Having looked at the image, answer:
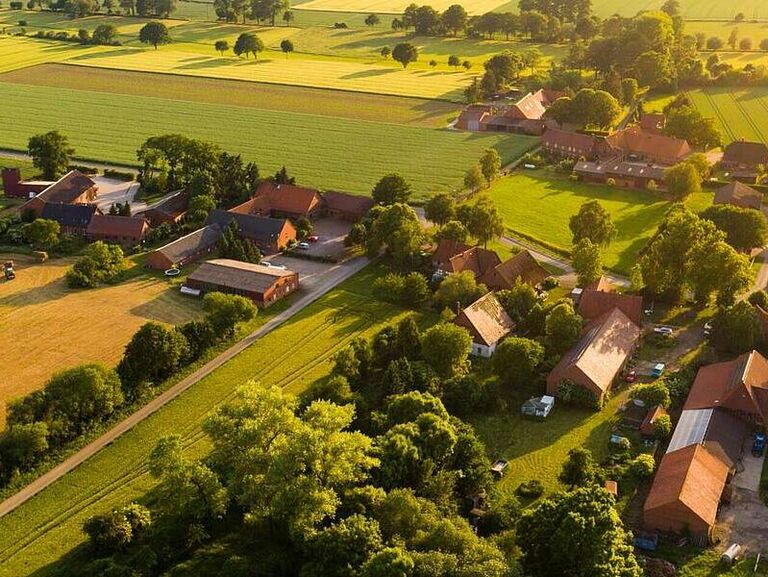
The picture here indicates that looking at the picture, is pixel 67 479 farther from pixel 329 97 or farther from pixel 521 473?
pixel 329 97

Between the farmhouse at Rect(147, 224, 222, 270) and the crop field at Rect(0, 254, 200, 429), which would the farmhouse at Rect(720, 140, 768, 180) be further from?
the crop field at Rect(0, 254, 200, 429)

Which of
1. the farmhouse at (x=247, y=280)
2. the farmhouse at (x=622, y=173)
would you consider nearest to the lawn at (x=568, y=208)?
the farmhouse at (x=622, y=173)

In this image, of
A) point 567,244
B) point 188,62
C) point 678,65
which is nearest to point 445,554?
point 567,244

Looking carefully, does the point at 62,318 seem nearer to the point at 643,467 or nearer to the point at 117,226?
the point at 117,226

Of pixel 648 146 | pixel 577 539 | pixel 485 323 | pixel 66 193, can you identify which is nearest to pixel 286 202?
pixel 66 193

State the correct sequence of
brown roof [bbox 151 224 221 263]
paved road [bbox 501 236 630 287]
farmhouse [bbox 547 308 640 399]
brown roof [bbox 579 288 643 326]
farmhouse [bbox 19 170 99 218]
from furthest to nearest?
farmhouse [bbox 19 170 99 218] < brown roof [bbox 151 224 221 263] < paved road [bbox 501 236 630 287] < brown roof [bbox 579 288 643 326] < farmhouse [bbox 547 308 640 399]

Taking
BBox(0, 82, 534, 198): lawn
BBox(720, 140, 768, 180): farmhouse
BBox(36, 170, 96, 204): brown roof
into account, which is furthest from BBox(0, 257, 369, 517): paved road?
BBox(720, 140, 768, 180): farmhouse
